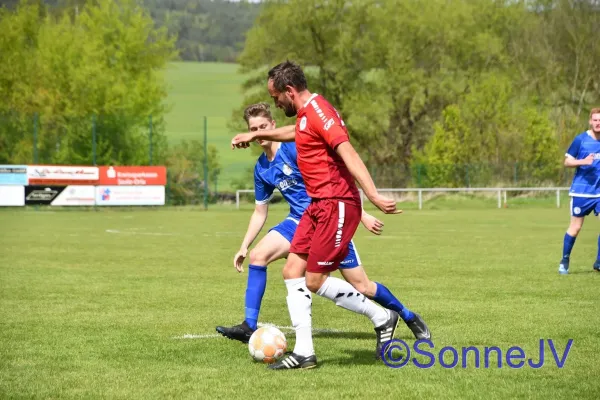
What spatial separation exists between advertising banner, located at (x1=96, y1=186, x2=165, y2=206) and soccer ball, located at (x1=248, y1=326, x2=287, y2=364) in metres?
27.7

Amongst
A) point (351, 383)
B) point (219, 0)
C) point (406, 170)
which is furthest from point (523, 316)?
point (219, 0)

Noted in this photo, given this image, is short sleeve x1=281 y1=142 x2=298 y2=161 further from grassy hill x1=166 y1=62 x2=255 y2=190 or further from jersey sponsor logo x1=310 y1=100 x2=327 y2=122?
grassy hill x1=166 y1=62 x2=255 y2=190

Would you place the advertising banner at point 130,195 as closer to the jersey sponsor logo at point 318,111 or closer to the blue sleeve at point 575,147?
the blue sleeve at point 575,147

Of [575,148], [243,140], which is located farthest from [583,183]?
[243,140]

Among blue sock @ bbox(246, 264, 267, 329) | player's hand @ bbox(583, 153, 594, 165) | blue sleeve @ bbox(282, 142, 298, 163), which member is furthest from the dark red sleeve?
player's hand @ bbox(583, 153, 594, 165)

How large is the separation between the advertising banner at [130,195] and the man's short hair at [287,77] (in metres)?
28.1

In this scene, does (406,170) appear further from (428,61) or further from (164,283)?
(164,283)

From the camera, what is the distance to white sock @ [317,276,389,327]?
6504 mm

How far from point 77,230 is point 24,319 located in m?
14.9

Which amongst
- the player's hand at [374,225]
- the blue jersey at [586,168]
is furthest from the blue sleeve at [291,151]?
the blue jersey at [586,168]

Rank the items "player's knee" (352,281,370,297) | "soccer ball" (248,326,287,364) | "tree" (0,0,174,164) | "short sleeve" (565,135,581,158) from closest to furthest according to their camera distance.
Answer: "soccer ball" (248,326,287,364)
"player's knee" (352,281,370,297)
"short sleeve" (565,135,581,158)
"tree" (0,0,174,164)

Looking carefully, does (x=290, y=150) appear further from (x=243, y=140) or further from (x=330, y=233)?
(x=330, y=233)

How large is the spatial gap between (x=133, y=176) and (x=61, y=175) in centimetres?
254

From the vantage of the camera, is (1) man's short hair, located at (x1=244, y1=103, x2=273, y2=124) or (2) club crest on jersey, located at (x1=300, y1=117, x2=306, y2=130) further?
(1) man's short hair, located at (x1=244, y1=103, x2=273, y2=124)
